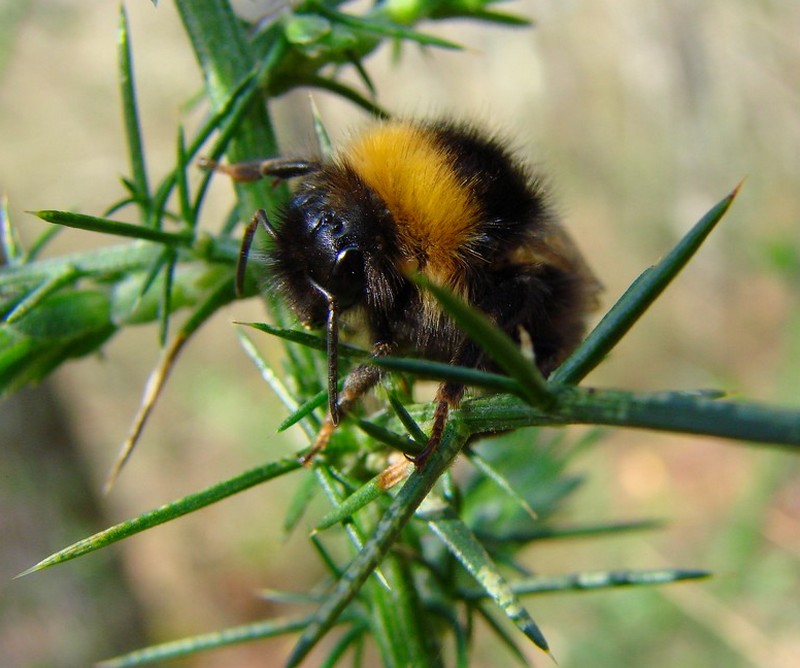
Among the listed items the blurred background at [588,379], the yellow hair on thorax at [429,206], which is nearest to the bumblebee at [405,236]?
the yellow hair on thorax at [429,206]

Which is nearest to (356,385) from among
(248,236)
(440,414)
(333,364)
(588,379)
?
(333,364)

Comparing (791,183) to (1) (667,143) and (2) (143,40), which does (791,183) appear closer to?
(1) (667,143)

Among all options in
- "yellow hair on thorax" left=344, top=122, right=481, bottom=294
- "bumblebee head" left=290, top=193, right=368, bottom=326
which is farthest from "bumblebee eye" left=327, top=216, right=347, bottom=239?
"yellow hair on thorax" left=344, top=122, right=481, bottom=294

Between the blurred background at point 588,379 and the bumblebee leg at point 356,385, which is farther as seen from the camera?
the blurred background at point 588,379

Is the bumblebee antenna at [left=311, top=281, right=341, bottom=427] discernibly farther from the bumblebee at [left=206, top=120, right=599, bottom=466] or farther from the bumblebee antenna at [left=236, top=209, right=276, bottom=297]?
the bumblebee antenna at [left=236, top=209, right=276, bottom=297]

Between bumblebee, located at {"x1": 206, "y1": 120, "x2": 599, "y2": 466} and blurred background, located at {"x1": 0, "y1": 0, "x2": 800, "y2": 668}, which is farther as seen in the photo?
blurred background, located at {"x1": 0, "y1": 0, "x2": 800, "y2": 668}

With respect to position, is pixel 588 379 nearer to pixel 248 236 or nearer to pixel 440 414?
pixel 248 236

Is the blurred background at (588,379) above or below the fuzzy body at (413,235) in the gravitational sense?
below

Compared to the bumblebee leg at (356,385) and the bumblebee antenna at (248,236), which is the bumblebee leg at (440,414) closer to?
the bumblebee leg at (356,385)
